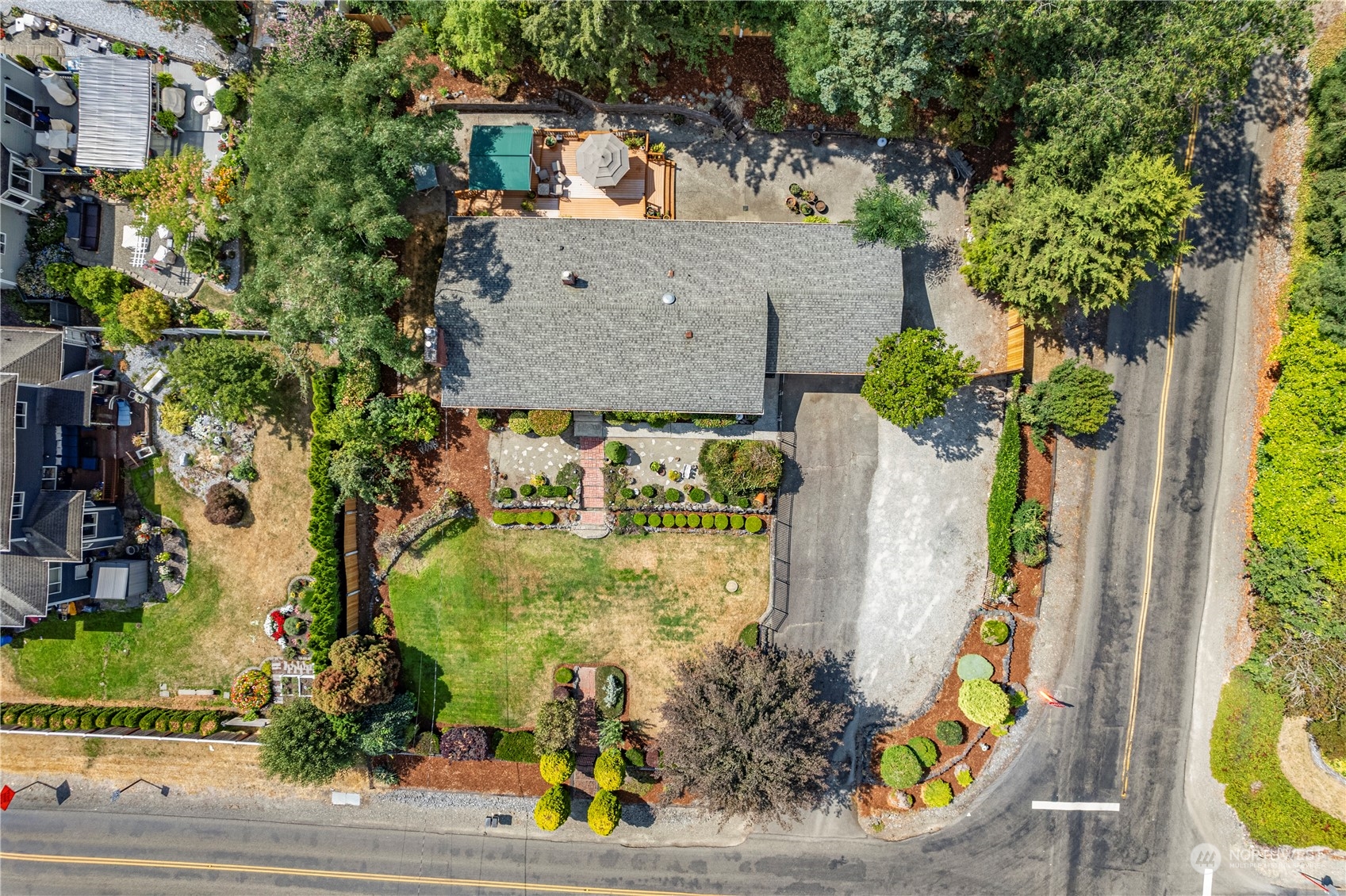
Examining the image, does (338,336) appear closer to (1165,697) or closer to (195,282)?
(195,282)

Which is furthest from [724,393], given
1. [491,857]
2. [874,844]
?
[491,857]

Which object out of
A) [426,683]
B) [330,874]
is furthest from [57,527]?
[330,874]

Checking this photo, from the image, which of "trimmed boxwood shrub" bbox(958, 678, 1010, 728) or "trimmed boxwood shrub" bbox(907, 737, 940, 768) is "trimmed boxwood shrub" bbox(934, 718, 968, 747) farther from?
"trimmed boxwood shrub" bbox(958, 678, 1010, 728)

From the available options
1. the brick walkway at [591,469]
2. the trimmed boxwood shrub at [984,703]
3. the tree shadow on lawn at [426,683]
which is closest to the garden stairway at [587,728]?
the tree shadow on lawn at [426,683]

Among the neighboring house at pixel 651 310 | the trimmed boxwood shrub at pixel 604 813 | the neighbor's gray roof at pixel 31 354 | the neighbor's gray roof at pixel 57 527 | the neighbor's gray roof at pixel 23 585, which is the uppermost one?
the neighboring house at pixel 651 310

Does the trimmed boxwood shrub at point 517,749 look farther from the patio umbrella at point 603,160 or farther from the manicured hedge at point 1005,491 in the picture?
the patio umbrella at point 603,160
